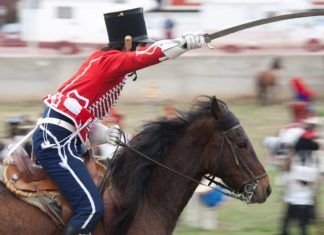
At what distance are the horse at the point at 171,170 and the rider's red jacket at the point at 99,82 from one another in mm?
402

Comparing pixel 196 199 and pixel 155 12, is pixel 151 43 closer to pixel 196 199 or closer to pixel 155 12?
pixel 196 199

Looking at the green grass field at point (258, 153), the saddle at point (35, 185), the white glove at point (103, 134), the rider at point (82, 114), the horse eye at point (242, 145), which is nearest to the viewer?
the rider at point (82, 114)

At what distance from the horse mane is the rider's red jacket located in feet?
1.12

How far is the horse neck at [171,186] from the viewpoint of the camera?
21.7 feet

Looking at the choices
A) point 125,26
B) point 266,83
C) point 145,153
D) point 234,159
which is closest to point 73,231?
point 145,153

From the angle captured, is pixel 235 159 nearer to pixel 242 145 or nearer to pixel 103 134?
pixel 242 145

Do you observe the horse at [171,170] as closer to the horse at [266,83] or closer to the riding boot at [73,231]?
the riding boot at [73,231]

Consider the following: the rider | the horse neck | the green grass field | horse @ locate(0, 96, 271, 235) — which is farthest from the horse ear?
the green grass field

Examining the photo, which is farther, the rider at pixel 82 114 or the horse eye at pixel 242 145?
the horse eye at pixel 242 145

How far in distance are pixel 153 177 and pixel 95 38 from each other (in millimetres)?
25219

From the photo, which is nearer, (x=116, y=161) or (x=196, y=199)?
(x=116, y=161)

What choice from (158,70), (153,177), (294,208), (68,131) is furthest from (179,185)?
(158,70)

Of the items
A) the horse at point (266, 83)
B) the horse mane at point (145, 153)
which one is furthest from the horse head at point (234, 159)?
the horse at point (266, 83)

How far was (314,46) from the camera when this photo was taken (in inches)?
1120
